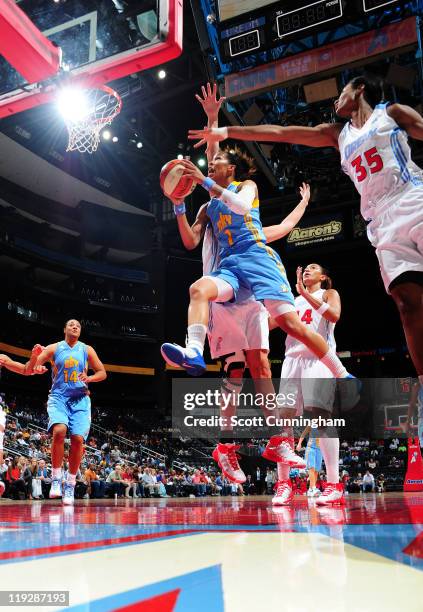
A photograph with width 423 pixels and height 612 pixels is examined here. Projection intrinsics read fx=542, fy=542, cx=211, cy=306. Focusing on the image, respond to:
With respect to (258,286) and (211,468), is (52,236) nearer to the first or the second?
(211,468)

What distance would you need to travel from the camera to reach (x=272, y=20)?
757 cm

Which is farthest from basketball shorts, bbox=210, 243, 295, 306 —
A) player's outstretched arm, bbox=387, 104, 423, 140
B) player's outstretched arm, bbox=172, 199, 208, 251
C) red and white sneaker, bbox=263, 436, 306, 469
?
player's outstretched arm, bbox=387, 104, 423, 140

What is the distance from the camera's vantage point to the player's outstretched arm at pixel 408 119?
279cm

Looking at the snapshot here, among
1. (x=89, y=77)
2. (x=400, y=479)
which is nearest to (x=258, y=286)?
(x=89, y=77)

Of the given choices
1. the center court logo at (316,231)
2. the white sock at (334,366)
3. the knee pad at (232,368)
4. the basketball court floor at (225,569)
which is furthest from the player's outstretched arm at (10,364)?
the center court logo at (316,231)

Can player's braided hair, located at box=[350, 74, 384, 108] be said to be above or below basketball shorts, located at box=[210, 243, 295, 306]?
above

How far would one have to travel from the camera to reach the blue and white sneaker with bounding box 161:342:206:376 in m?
2.82

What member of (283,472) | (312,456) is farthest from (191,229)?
(312,456)

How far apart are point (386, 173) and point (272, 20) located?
584 centimetres

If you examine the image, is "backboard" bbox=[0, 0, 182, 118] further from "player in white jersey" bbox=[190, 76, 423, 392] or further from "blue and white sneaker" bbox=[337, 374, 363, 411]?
"blue and white sneaker" bbox=[337, 374, 363, 411]

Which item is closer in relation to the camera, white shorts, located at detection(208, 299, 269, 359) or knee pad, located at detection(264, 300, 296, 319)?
knee pad, located at detection(264, 300, 296, 319)

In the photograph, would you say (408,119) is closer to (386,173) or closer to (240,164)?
(386,173)

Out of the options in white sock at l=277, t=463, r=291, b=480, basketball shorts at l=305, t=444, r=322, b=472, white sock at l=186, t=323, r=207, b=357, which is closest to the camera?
white sock at l=186, t=323, r=207, b=357

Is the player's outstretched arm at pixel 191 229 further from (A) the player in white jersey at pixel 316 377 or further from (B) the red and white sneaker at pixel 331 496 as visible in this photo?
(B) the red and white sneaker at pixel 331 496
